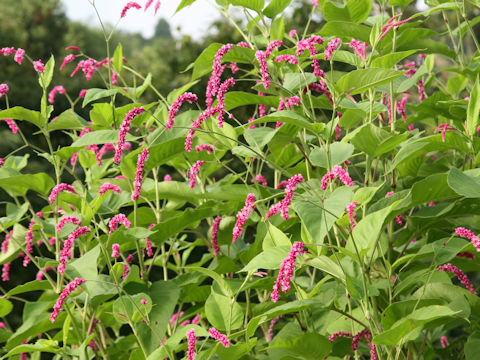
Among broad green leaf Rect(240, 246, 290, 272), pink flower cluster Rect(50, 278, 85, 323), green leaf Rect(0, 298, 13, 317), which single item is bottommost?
green leaf Rect(0, 298, 13, 317)

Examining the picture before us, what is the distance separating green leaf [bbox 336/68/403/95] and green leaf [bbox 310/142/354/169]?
132 mm

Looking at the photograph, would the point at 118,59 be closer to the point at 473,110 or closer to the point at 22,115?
the point at 22,115

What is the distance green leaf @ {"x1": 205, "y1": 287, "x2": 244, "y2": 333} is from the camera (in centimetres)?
153

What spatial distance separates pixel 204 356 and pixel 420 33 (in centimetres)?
115

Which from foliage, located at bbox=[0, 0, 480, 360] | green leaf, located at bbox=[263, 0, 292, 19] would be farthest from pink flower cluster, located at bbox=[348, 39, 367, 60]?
green leaf, located at bbox=[263, 0, 292, 19]

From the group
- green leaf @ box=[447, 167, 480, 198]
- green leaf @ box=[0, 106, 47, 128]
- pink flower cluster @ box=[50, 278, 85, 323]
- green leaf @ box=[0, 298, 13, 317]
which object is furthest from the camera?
green leaf @ box=[0, 298, 13, 317]

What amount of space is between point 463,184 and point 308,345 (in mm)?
528

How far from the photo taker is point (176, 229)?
1768 mm

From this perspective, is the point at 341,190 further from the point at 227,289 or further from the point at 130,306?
the point at 130,306

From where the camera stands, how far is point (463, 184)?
124 cm

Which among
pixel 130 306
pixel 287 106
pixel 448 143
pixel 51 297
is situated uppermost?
pixel 287 106

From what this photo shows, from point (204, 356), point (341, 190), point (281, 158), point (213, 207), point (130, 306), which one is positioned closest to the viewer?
point (341, 190)

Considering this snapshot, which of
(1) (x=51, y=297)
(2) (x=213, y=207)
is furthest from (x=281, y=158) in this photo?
(1) (x=51, y=297)

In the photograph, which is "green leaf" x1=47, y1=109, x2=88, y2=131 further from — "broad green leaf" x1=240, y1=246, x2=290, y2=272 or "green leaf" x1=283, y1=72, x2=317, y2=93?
"broad green leaf" x1=240, y1=246, x2=290, y2=272
